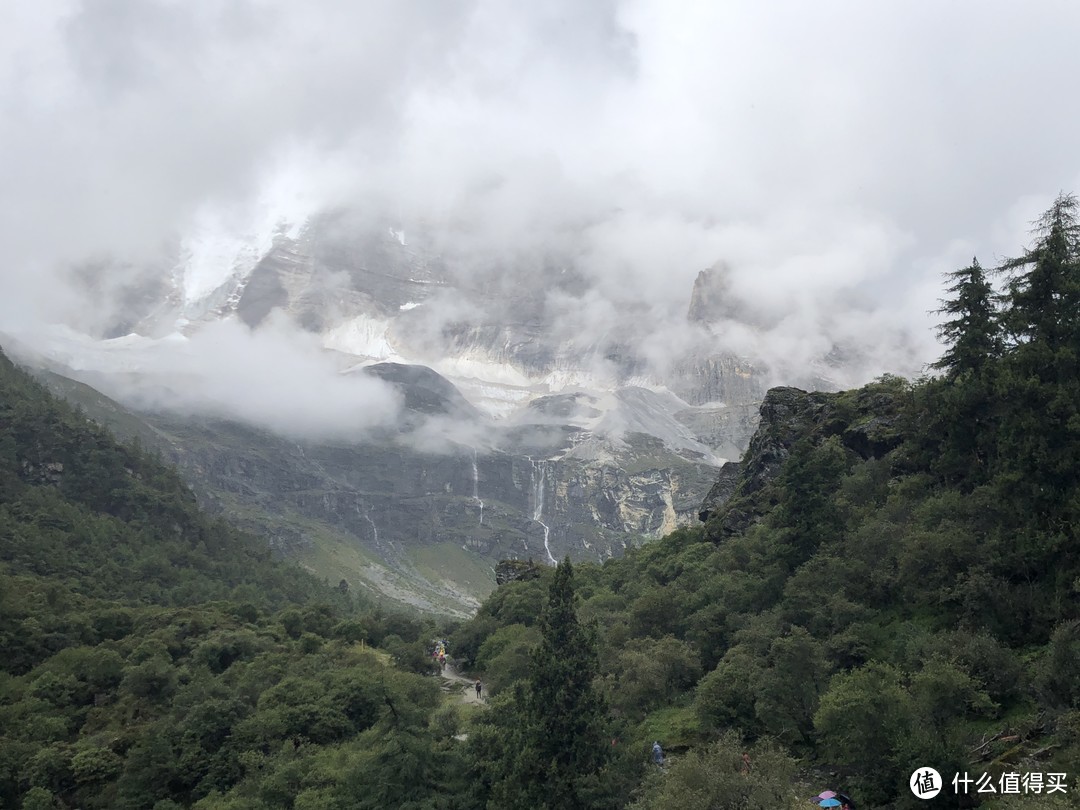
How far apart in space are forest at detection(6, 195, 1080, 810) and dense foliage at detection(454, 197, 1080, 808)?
16 cm

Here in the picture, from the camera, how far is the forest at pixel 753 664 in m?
31.1

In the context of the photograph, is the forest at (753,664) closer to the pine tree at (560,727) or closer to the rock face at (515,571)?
the pine tree at (560,727)

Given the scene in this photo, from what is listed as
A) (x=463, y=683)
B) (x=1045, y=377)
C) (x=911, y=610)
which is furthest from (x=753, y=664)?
(x=463, y=683)

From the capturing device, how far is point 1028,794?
2464 centimetres

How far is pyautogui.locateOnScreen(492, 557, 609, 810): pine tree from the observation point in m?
41.1

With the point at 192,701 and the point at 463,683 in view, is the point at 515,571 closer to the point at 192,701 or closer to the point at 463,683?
the point at 463,683

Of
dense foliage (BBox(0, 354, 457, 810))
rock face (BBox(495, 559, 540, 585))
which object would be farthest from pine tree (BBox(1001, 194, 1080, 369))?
rock face (BBox(495, 559, 540, 585))

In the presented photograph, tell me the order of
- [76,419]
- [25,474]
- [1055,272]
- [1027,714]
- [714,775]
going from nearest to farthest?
[714,775] < [1027,714] < [1055,272] < [25,474] < [76,419]

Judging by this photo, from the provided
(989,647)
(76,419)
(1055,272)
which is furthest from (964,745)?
(76,419)

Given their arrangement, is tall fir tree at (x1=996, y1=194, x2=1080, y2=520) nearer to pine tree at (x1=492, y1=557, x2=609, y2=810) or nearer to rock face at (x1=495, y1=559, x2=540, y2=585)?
pine tree at (x1=492, y1=557, x2=609, y2=810)

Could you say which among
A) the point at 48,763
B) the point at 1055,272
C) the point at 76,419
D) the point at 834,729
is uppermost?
the point at 76,419

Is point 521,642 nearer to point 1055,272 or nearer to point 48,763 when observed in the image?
point 48,763

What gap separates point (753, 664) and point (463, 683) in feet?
179

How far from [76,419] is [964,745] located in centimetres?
18581
